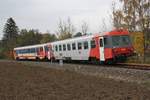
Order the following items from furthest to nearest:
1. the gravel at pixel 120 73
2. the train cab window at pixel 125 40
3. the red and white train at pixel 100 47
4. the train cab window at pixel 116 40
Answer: the train cab window at pixel 125 40
the train cab window at pixel 116 40
the red and white train at pixel 100 47
the gravel at pixel 120 73

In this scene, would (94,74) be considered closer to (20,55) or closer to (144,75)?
(144,75)

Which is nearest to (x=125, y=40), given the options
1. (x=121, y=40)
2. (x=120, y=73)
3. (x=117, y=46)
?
(x=121, y=40)

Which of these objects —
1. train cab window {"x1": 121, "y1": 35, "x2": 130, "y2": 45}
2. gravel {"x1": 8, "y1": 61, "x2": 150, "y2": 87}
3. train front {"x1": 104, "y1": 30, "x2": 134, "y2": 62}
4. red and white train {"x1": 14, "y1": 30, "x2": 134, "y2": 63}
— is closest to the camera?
gravel {"x1": 8, "y1": 61, "x2": 150, "y2": 87}

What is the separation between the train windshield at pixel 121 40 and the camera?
27109 mm

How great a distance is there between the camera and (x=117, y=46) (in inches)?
1063

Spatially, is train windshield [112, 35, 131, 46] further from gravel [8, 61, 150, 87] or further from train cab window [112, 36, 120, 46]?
gravel [8, 61, 150, 87]

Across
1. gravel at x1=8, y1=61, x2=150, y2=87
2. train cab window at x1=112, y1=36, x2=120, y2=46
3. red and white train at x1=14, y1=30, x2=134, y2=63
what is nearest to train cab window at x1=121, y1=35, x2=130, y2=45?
red and white train at x1=14, y1=30, x2=134, y2=63

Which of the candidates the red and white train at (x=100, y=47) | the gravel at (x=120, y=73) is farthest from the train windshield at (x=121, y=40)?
the gravel at (x=120, y=73)

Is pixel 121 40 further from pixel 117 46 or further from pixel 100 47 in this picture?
pixel 100 47

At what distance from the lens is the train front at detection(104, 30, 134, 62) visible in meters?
26.5

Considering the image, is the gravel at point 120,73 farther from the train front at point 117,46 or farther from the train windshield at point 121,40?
the train windshield at point 121,40

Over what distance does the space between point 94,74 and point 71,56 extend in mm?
12553

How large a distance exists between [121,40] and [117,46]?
3.16 ft

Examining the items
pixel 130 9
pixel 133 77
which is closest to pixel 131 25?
pixel 130 9
